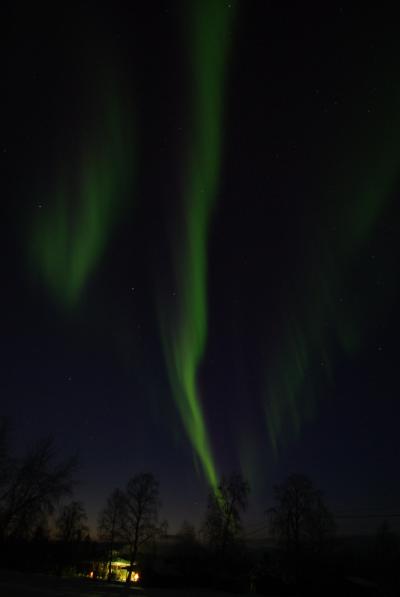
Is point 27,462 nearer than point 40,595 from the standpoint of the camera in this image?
No

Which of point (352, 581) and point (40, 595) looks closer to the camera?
point (40, 595)

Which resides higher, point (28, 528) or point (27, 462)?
point (27, 462)

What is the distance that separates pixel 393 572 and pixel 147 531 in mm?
26864

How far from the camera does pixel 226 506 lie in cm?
4425

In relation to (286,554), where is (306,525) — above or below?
above

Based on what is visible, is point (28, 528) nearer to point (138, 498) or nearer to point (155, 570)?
point (155, 570)

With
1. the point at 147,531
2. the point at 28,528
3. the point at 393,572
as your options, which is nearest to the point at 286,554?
the point at 393,572

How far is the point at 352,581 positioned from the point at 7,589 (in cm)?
2305

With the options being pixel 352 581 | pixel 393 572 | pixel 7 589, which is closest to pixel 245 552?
pixel 393 572

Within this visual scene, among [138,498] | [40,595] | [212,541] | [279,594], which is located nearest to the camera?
[40,595]

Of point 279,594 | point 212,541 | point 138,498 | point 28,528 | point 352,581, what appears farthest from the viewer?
point 138,498

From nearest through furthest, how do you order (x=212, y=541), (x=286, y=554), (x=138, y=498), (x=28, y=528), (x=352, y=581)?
(x=352, y=581), (x=28, y=528), (x=286, y=554), (x=212, y=541), (x=138, y=498)

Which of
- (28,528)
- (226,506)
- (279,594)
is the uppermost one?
(226,506)

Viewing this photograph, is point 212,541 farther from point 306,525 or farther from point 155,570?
point 155,570
